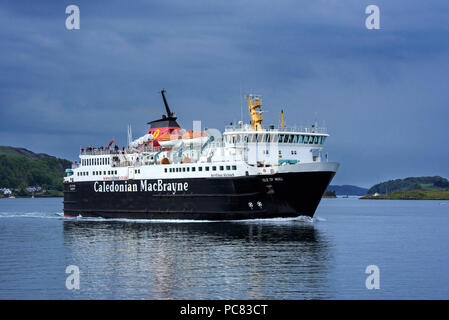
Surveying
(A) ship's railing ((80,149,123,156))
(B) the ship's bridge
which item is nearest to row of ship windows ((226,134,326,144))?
(B) the ship's bridge

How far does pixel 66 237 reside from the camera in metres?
39.9

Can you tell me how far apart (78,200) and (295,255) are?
34342 mm

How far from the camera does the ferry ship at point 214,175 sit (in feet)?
143

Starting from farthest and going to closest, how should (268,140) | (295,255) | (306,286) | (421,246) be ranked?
(268,140) → (421,246) → (295,255) → (306,286)

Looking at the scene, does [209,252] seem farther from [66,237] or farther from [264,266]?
[66,237]

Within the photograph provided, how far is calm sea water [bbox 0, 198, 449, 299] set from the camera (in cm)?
2117

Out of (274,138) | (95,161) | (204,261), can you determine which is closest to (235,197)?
(274,138)

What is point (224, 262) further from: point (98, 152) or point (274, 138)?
point (98, 152)

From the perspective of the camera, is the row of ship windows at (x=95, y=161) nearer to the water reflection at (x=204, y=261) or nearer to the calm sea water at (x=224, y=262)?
the calm sea water at (x=224, y=262)

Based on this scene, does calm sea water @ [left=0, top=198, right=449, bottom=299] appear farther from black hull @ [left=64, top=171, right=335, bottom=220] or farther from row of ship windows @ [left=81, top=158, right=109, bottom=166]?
row of ship windows @ [left=81, top=158, right=109, bottom=166]

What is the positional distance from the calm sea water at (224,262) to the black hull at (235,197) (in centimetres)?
146

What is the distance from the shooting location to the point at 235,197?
1743 inches

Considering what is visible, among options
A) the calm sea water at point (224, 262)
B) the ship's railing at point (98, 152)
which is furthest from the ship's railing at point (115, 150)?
the calm sea water at point (224, 262)
